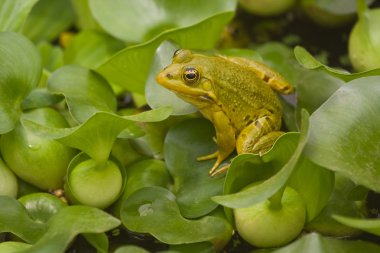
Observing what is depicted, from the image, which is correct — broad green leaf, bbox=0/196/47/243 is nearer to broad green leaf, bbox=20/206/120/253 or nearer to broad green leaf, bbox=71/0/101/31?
broad green leaf, bbox=20/206/120/253

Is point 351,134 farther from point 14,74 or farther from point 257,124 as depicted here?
point 14,74

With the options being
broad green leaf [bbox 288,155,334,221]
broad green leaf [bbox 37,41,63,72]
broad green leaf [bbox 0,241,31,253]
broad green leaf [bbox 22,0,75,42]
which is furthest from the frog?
broad green leaf [bbox 22,0,75,42]

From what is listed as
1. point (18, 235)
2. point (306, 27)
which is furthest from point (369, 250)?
point (306, 27)

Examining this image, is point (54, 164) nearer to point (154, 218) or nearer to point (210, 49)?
point (154, 218)

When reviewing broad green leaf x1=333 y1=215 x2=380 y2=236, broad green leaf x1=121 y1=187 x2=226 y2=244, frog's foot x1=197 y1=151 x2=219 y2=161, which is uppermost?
broad green leaf x1=333 y1=215 x2=380 y2=236

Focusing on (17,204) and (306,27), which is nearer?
(17,204)

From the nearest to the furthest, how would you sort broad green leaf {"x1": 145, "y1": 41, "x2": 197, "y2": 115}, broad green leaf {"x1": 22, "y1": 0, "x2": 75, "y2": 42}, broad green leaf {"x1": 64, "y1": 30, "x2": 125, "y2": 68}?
broad green leaf {"x1": 145, "y1": 41, "x2": 197, "y2": 115} < broad green leaf {"x1": 64, "y1": 30, "x2": 125, "y2": 68} < broad green leaf {"x1": 22, "y1": 0, "x2": 75, "y2": 42}

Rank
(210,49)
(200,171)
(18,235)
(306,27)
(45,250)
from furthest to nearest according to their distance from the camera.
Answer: (306,27) → (210,49) → (200,171) → (18,235) → (45,250)
